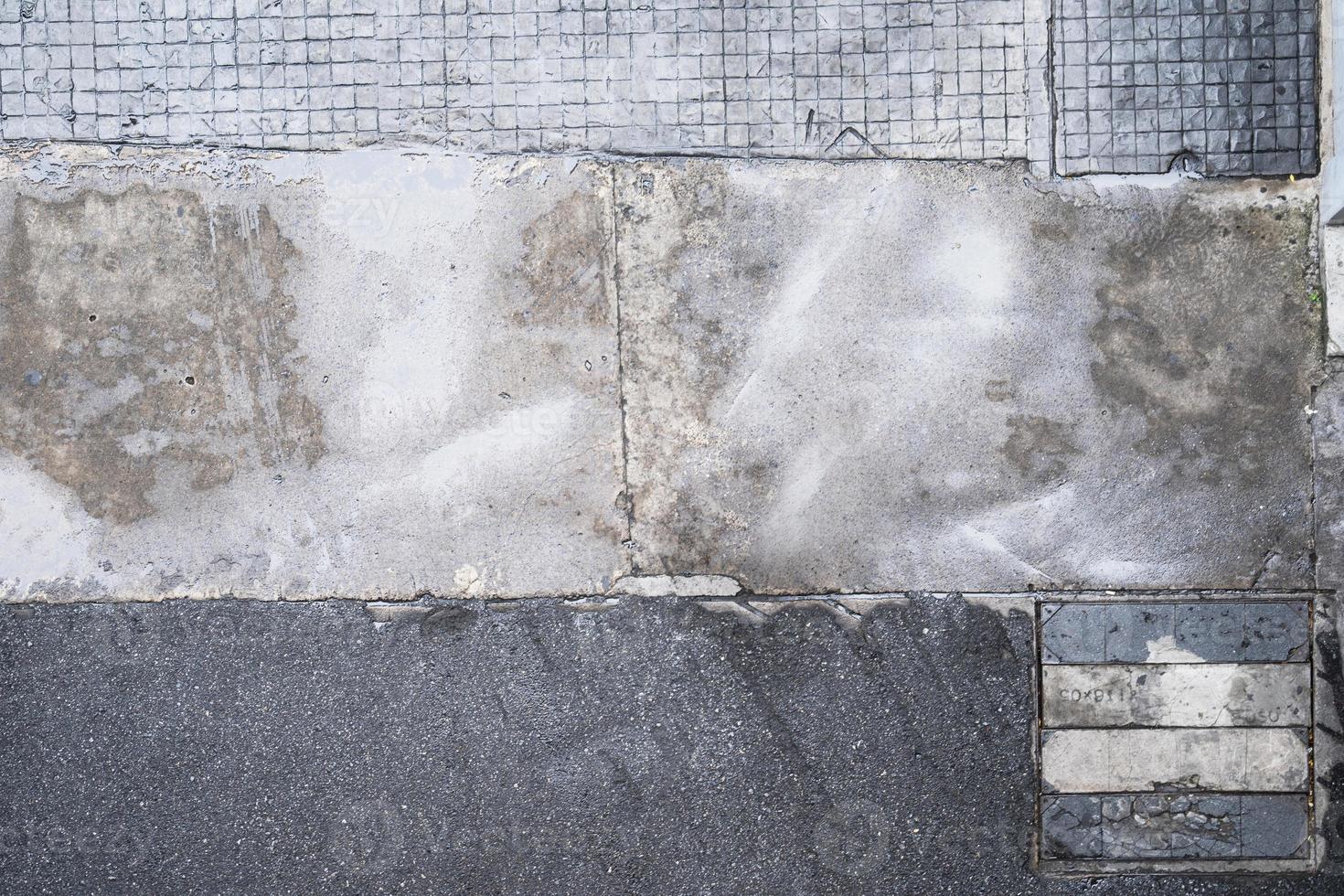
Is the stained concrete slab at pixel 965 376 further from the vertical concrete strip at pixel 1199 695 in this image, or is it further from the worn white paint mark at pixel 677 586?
the vertical concrete strip at pixel 1199 695

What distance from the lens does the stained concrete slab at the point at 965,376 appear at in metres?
4.00

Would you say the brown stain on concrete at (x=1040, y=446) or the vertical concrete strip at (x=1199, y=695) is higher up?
the brown stain on concrete at (x=1040, y=446)

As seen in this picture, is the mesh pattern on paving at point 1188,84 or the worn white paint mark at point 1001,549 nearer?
the mesh pattern on paving at point 1188,84

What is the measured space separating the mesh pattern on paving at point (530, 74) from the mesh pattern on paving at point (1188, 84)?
253 mm

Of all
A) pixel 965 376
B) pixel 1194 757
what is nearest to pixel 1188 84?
pixel 965 376

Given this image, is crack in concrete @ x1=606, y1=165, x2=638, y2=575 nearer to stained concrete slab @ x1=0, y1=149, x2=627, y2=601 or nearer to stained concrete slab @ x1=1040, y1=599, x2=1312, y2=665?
stained concrete slab @ x1=0, y1=149, x2=627, y2=601

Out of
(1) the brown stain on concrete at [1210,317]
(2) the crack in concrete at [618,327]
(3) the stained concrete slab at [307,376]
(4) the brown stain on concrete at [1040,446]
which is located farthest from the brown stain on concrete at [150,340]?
(1) the brown stain on concrete at [1210,317]

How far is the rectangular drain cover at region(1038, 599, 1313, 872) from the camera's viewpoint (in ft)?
13.2

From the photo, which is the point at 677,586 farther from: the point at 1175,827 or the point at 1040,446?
the point at 1175,827

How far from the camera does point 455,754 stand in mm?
4102

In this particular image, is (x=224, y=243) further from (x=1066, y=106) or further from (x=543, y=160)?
(x=1066, y=106)

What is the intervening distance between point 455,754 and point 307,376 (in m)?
1.93

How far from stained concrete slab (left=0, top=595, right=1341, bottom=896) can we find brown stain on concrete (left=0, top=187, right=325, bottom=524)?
75cm

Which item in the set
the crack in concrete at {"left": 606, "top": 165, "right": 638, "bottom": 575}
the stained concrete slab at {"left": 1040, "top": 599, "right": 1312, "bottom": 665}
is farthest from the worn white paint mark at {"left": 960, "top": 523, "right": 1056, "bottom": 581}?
the crack in concrete at {"left": 606, "top": 165, "right": 638, "bottom": 575}
